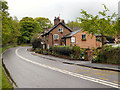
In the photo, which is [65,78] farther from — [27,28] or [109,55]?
[27,28]

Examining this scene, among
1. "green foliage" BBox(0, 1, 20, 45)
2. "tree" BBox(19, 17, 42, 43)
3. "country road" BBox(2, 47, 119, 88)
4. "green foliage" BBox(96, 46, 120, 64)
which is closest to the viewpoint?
"country road" BBox(2, 47, 119, 88)

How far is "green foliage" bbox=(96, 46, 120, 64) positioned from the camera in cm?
1578

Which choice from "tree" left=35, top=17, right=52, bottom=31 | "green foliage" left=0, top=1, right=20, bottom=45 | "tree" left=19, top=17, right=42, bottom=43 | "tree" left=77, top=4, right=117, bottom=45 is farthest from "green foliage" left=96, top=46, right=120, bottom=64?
"tree" left=35, top=17, right=52, bottom=31

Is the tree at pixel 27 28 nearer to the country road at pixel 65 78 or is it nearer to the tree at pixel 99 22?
the tree at pixel 99 22

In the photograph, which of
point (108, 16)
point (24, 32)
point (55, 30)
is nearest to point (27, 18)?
point (24, 32)

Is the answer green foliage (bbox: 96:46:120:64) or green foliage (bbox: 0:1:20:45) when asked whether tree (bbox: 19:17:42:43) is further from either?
green foliage (bbox: 96:46:120:64)

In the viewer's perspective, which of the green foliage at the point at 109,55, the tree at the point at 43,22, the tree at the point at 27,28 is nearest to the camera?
the green foliage at the point at 109,55

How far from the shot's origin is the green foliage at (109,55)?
621 inches

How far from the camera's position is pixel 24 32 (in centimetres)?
7450

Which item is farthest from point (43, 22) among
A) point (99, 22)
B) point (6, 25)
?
point (99, 22)

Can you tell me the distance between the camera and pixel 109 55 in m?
16.8

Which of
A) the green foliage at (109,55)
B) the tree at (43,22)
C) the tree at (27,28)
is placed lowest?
the green foliage at (109,55)

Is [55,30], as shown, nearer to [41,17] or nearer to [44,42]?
[44,42]

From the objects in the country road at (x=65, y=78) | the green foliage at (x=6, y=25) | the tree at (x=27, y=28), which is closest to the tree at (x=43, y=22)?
the tree at (x=27, y=28)
